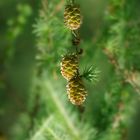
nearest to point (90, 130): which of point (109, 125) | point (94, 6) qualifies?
point (109, 125)

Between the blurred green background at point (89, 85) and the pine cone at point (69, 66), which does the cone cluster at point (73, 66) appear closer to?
the pine cone at point (69, 66)

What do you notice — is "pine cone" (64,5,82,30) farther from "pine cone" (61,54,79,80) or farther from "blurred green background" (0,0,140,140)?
"blurred green background" (0,0,140,140)

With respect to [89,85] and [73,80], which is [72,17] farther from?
[89,85]

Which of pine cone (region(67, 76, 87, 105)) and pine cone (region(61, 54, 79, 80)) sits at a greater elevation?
pine cone (region(61, 54, 79, 80))

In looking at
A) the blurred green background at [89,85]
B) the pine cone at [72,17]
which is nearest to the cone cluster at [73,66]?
the pine cone at [72,17]

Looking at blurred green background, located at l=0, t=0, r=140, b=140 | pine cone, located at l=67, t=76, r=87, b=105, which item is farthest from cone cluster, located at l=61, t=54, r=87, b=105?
blurred green background, located at l=0, t=0, r=140, b=140

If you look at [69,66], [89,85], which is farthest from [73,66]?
[89,85]

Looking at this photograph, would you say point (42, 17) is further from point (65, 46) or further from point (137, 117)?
point (137, 117)
